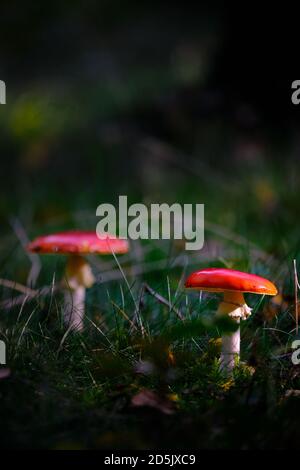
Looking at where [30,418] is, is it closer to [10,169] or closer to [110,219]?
[110,219]

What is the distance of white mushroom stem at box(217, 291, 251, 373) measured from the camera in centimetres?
239

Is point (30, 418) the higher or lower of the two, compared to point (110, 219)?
lower

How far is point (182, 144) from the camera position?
7566mm

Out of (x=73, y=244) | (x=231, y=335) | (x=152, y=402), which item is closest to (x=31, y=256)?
(x=73, y=244)

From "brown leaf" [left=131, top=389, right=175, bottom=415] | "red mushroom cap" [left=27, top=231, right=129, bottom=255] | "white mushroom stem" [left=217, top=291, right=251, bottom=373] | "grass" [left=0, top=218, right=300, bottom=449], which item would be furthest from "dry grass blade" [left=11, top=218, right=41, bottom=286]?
"brown leaf" [left=131, top=389, right=175, bottom=415]

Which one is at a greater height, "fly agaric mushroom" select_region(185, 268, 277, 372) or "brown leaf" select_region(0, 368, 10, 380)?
"fly agaric mushroom" select_region(185, 268, 277, 372)

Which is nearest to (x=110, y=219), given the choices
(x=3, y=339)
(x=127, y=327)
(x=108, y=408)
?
(x=127, y=327)

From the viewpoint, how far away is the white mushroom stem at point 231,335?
94.3 inches

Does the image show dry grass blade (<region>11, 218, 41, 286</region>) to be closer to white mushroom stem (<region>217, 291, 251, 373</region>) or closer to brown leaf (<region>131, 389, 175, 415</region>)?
white mushroom stem (<region>217, 291, 251, 373</region>)

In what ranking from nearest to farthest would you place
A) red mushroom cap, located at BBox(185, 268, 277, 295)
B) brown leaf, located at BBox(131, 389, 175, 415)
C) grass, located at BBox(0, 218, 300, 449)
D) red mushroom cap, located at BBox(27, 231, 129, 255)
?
grass, located at BBox(0, 218, 300, 449) → brown leaf, located at BBox(131, 389, 175, 415) → red mushroom cap, located at BBox(185, 268, 277, 295) → red mushroom cap, located at BBox(27, 231, 129, 255)

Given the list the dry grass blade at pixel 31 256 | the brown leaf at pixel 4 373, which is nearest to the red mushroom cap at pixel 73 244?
the dry grass blade at pixel 31 256

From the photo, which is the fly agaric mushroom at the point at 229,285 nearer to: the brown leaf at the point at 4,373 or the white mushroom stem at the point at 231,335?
the white mushroom stem at the point at 231,335

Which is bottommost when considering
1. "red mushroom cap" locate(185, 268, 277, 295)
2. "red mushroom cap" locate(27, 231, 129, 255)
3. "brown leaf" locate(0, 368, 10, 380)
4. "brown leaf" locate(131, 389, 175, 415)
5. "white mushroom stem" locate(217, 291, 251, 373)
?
"brown leaf" locate(131, 389, 175, 415)
